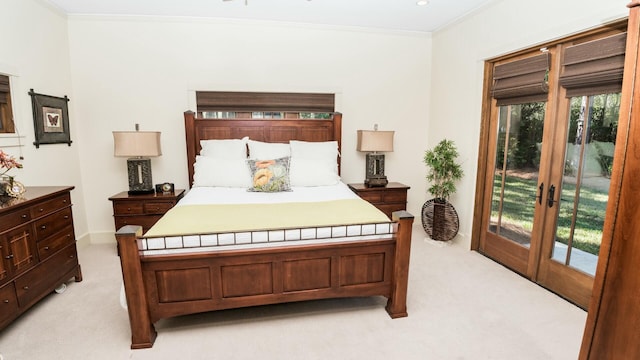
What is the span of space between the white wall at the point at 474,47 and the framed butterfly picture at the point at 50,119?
15.5 feet

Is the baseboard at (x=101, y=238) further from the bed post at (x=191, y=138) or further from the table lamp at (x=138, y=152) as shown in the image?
the bed post at (x=191, y=138)

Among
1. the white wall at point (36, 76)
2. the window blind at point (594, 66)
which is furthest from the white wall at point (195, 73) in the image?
the window blind at point (594, 66)

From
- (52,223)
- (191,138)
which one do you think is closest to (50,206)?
(52,223)

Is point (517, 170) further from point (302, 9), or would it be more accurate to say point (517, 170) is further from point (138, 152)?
point (138, 152)

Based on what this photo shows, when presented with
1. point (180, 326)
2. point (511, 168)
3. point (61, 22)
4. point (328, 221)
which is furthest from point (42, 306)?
point (511, 168)

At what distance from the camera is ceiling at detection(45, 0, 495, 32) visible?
11.4ft

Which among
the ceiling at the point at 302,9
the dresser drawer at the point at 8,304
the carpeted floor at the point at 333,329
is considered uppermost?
the ceiling at the point at 302,9

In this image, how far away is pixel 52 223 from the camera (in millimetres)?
2709

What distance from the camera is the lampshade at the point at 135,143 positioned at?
141 inches

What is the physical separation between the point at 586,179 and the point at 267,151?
3.07 m

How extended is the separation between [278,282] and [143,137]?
8.29 feet

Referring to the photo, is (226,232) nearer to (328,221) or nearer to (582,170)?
(328,221)

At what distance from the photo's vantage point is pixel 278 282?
90.0 inches

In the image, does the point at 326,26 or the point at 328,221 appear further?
the point at 326,26
